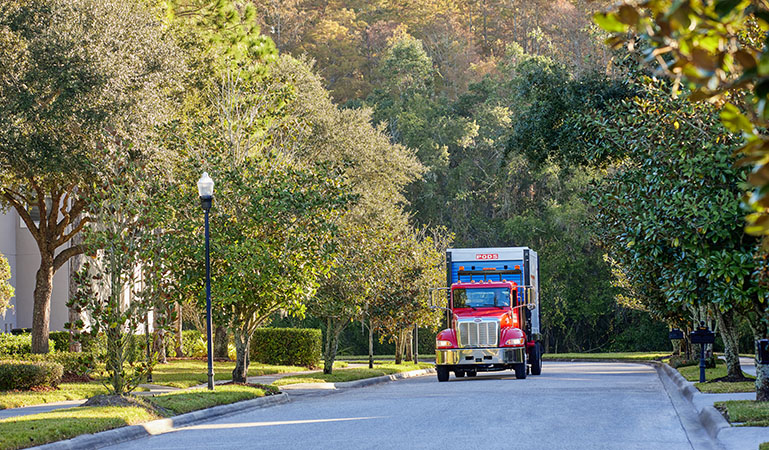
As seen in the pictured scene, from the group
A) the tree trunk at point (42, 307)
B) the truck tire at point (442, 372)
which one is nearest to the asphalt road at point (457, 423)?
the truck tire at point (442, 372)

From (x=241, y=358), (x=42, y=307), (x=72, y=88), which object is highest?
(x=72, y=88)

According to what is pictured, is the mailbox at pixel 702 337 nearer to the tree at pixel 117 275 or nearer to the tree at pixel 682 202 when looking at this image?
the tree at pixel 682 202

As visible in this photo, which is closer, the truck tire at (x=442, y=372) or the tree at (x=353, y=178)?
the truck tire at (x=442, y=372)

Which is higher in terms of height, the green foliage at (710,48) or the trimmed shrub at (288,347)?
the green foliage at (710,48)

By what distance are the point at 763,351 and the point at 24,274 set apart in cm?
3976

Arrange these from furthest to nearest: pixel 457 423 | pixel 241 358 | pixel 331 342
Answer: pixel 331 342 < pixel 241 358 < pixel 457 423

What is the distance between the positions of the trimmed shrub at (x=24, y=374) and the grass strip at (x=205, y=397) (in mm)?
3775

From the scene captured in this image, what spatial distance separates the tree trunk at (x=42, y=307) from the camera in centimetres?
2745

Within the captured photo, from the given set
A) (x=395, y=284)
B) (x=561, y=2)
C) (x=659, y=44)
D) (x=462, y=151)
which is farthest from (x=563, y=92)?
(x=561, y=2)

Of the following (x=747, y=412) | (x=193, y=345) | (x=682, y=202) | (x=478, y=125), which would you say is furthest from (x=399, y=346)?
(x=747, y=412)

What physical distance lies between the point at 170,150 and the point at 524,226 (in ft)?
130

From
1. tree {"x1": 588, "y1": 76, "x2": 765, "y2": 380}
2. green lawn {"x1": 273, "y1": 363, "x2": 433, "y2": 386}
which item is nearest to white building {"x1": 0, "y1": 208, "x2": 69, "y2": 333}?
green lawn {"x1": 273, "y1": 363, "x2": 433, "y2": 386}

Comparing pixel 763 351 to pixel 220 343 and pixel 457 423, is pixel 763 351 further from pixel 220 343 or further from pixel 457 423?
pixel 220 343

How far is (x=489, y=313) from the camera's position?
2953 centimetres
